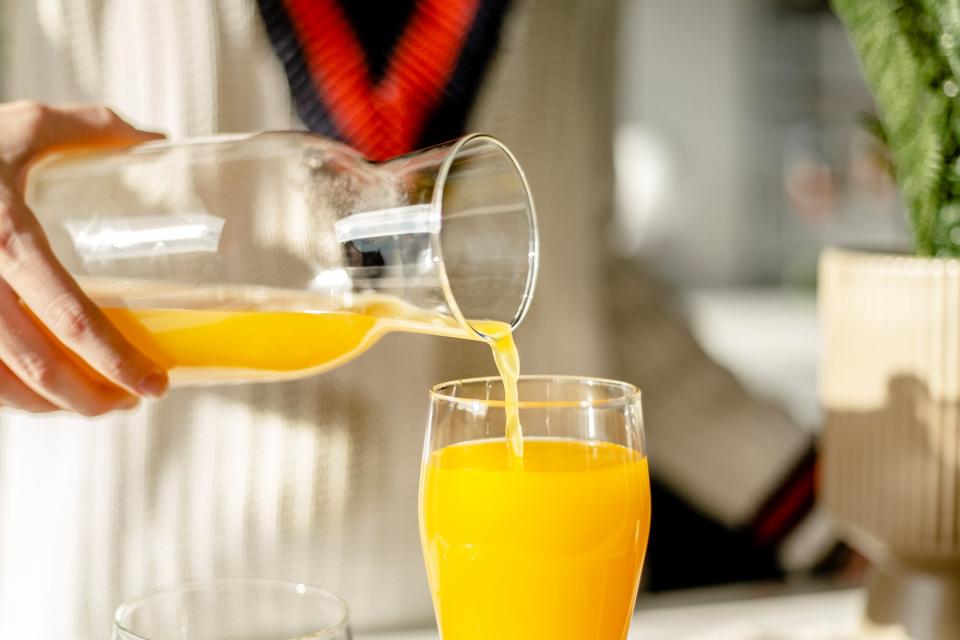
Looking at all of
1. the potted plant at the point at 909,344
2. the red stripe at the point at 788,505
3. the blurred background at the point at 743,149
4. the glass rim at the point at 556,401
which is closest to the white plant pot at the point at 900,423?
the potted plant at the point at 909,344

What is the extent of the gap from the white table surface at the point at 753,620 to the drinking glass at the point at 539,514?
0.89ft

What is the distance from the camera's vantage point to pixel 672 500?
1258mm

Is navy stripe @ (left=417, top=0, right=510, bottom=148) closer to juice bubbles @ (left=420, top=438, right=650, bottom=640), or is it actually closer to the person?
the person

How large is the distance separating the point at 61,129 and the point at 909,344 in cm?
60

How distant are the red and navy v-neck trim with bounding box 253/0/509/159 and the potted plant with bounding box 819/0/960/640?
0.36 m

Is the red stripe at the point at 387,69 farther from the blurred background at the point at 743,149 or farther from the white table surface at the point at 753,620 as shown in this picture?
the blurred background at the point at 743,149

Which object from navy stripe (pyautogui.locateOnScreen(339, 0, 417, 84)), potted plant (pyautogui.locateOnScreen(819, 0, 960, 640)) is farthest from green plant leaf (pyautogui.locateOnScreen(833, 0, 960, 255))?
navy stripe (pyautogui.locateOnScreen(339, 0, 417, 84))

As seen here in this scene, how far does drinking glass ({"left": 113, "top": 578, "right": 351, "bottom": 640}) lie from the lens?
0.51m

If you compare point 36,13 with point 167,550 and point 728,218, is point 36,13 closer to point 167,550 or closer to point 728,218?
point 167,550

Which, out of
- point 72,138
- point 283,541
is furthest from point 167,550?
point 72,138

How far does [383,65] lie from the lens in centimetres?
98

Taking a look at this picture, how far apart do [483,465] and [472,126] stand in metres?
0.51

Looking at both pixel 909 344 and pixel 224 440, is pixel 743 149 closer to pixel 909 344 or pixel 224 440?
pixel 224 440

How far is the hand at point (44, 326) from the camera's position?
60cm
